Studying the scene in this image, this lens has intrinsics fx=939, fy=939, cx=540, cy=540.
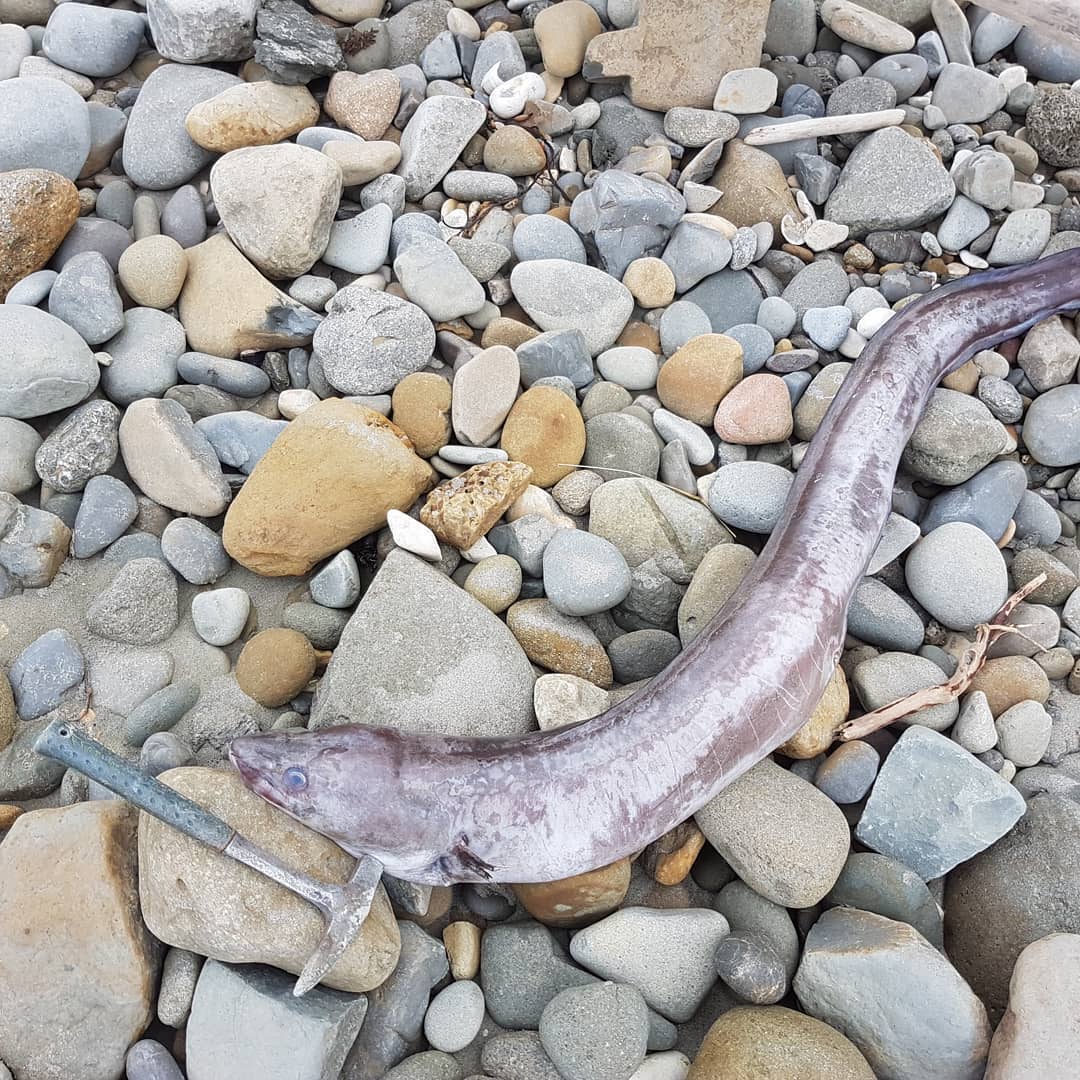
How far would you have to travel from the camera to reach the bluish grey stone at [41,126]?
3443 millimetres

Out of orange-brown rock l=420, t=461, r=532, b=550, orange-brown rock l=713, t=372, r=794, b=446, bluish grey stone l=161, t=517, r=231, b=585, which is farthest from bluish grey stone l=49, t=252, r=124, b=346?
orange-brown rock l=713, t=372, r=794, b=446

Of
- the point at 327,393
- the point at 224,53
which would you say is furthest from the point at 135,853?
the point at 224,53

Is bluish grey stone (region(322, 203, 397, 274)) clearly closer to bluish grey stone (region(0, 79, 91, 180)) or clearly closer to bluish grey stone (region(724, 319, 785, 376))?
bluish grey stone (region(0, 79, 91, 180))

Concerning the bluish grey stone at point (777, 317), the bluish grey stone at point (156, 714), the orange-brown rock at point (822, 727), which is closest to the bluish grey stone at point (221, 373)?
the bluish grey stone at point (156, 714)

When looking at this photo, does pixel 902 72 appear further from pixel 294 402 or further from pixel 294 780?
pixel 294 780

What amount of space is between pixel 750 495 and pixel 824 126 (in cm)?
189

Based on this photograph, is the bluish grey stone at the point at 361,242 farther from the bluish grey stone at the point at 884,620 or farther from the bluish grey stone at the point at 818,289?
the bluish grey stone at the point at 884,620

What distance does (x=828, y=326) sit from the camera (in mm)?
3557

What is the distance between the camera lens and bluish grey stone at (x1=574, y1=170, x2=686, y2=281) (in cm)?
362

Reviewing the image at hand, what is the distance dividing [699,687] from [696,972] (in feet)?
2.35

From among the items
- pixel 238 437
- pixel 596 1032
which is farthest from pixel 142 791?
pixel 238 437

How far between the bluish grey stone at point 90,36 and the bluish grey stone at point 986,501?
375 centimetres

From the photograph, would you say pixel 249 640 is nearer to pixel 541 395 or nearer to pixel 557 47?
pixel 541 395

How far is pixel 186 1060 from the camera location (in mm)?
2227
